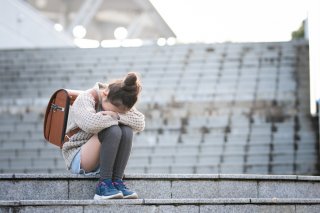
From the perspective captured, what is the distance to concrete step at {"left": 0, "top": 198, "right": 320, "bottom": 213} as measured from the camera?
500 cm

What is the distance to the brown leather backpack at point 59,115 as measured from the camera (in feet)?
18.6

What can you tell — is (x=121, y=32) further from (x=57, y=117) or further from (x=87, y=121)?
(x=87, y=121)

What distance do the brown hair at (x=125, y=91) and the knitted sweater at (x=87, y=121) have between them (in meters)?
0.10

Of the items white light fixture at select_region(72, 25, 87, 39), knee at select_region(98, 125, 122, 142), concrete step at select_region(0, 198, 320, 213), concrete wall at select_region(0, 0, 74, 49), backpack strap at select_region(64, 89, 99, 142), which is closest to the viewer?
concrete step at select_region(0, 198, 320, 213)

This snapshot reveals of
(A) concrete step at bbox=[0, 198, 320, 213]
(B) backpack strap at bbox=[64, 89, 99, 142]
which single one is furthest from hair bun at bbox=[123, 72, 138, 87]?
(A) concrete step at bbox=[0, 198, 320, 213]

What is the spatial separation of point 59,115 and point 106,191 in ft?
2.35

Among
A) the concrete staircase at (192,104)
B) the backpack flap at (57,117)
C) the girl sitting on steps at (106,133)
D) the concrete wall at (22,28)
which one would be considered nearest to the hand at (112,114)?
the girl sitting on steps at (106,133)

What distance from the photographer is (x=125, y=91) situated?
17.8 ft

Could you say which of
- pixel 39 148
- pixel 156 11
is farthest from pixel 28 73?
pixel 156 11

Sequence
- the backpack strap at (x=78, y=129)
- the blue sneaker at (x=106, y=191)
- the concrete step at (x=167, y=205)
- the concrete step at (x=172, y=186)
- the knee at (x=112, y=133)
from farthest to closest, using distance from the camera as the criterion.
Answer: the backpack strap at (x=78, y=129) < the concrete step at (x=172, y=186) < the knee at (x=112, y=133) < the blue sneaker at (x=106, y=191) < the concrete step at (x=167, y=205)

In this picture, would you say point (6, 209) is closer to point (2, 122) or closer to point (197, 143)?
point (197, 143)

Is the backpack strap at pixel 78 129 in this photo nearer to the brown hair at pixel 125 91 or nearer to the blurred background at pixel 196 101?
the brown hair at pixel 125 91

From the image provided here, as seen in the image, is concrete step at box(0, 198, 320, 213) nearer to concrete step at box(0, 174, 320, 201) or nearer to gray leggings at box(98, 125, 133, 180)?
gray leggings at box(98, 125, 133, 180)

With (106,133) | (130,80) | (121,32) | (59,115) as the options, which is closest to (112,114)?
(106,133)
